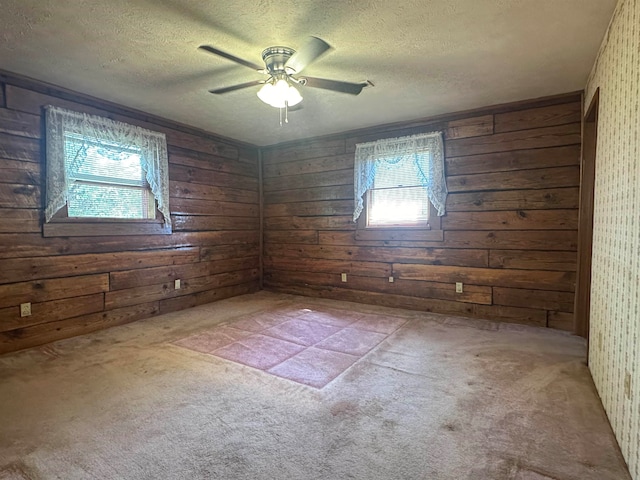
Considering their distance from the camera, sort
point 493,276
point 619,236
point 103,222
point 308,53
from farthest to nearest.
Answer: point 493,276
point 103,222
point 308,53
point 619,236

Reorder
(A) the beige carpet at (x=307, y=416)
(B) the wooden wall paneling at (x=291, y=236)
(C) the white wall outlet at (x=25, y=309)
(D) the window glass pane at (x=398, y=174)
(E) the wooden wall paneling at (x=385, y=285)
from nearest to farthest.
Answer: (A) the beige carpet at (x=307, y=416), (C) the white wall outlet at (x=25, y=309), (E) the wooden wall paneling at (x=385, y=285), (D) the window glass pane at (x=398, y=174), (B) the wooden wall paneling at (x=291, y=236)

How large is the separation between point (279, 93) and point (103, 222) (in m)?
2.33

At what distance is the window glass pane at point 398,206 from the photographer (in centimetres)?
409

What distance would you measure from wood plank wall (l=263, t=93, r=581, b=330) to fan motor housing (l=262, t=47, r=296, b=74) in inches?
84.5

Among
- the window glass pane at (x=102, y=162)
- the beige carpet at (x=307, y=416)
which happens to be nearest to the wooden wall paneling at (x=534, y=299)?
the beige carpet at (x=307, y=416)

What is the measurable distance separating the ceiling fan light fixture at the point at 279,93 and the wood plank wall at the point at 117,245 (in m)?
2.01

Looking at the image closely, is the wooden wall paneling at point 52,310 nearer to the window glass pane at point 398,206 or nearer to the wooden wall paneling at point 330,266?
the wooden wall paneling at point 330,266

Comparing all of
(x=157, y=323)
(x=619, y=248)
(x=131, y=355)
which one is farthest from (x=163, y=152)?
(x=619, y=248)

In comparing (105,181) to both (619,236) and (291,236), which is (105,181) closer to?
(291,236)

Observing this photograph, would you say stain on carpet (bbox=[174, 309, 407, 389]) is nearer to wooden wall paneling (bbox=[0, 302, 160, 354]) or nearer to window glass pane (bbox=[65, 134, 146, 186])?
wooden wall paneling (bbox=[0, 302, 160, 354])

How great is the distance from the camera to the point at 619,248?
1804mm

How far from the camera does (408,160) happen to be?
410 cm

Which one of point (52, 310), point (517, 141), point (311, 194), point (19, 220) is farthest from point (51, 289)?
point (517, 141)

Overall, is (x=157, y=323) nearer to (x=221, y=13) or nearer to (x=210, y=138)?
(x=210, y=138)
